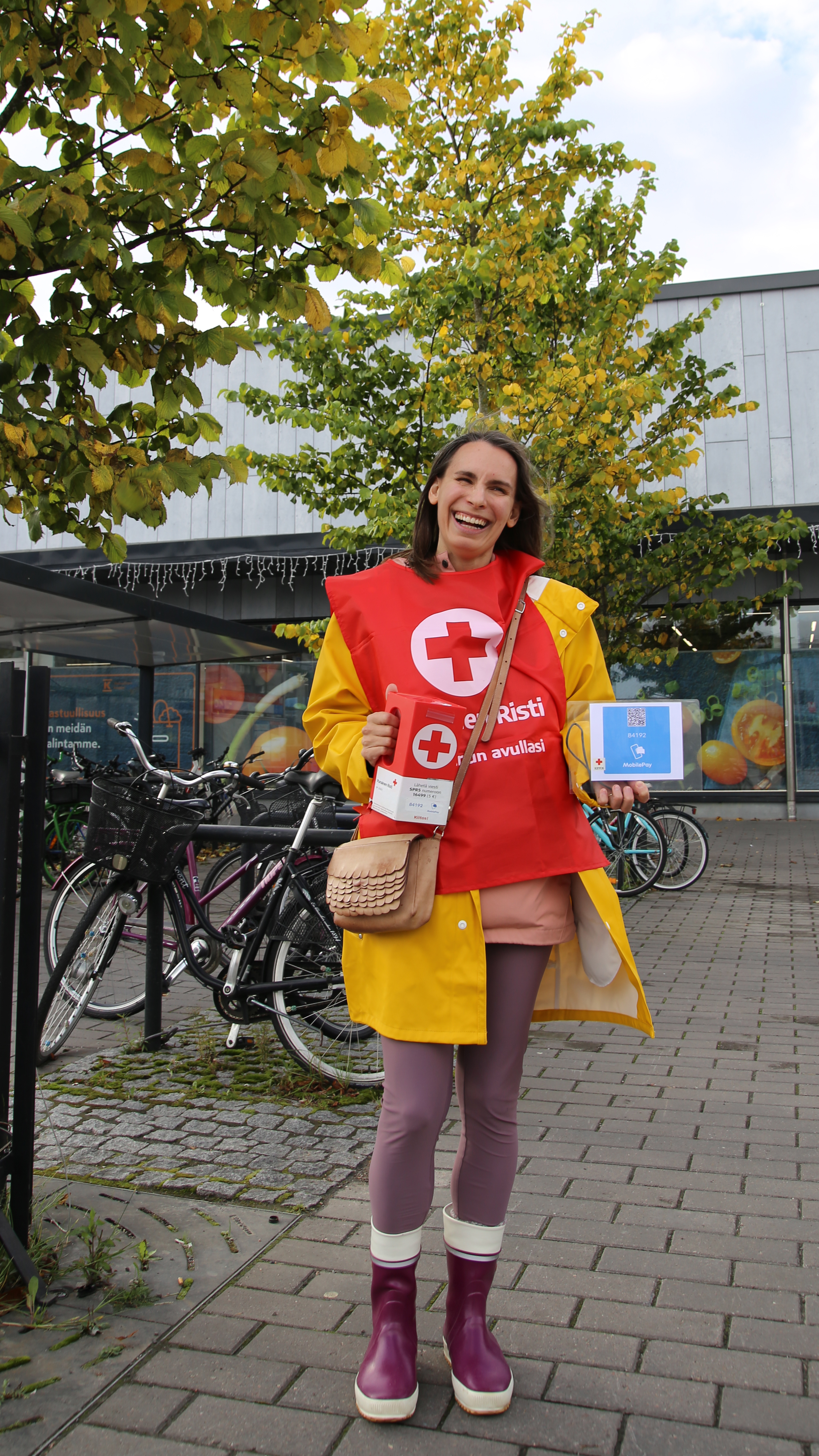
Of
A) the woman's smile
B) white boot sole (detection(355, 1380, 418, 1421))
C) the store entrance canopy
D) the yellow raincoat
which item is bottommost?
white boot sole (detection(355, 1380, 418, 1421))

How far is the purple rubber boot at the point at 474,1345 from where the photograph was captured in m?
2.15

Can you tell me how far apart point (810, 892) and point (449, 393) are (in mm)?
5568

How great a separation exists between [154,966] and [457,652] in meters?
3.08

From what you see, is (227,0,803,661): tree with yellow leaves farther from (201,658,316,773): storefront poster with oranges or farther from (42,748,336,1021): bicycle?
(201,658,316,773): storefront poster with oranges

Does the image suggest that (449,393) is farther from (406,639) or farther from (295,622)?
(295,622)

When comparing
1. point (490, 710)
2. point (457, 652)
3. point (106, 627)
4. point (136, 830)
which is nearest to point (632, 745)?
point (490, 710)

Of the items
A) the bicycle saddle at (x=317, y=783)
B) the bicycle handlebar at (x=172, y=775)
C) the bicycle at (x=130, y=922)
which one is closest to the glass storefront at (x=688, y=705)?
the bicycle handlebar at (x=172, y=775)

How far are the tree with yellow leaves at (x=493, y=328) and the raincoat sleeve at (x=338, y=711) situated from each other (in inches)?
215

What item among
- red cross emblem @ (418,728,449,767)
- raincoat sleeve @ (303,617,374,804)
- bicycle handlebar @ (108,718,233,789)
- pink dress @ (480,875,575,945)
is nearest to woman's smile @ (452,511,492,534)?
raincoat sleeve @ (303,617,374,804)

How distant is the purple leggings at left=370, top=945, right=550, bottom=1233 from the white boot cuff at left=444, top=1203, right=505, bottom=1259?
0.01 meters

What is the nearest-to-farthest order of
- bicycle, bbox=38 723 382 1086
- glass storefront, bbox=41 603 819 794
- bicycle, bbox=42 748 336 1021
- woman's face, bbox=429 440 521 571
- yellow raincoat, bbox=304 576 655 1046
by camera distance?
yellow raincoat, bbox=304 576 655 1046, woman's face, bbox=429 440 521 571, bicycle, bbox=38 723 382 1086, bicycle, bbox=42 748 336 1021, glass storefront, bbox=41 603 819 794

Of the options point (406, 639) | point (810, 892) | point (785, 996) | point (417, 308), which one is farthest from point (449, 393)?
point (406, 639)

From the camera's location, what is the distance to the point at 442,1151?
141 inches

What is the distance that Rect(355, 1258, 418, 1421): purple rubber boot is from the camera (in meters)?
2.13
